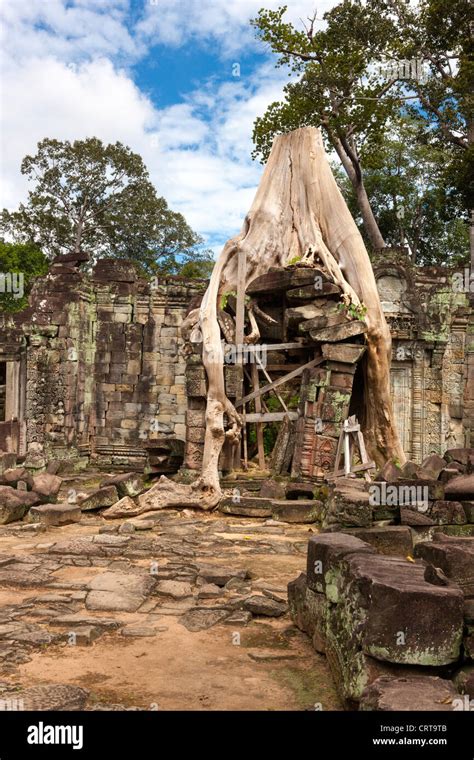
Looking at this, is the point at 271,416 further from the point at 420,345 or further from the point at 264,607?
the point at 420,345

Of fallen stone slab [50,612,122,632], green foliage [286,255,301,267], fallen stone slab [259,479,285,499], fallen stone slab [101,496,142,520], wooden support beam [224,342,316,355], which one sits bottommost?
fallen stone slab [101,496,142,520]

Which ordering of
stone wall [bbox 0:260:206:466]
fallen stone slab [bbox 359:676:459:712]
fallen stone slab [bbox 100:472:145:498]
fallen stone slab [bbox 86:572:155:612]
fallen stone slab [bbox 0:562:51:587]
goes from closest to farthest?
fallen stone slab [bbox 359:676:459:712]
fallen stone slab [bbox 86:572:155:612]
fallen stone slab [bbox 0:562:51:587]
fallen stone slab [bbox 100:472:145:498]
stone wall [bbox 0:260:206:466]

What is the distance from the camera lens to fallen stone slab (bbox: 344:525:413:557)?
614 cm

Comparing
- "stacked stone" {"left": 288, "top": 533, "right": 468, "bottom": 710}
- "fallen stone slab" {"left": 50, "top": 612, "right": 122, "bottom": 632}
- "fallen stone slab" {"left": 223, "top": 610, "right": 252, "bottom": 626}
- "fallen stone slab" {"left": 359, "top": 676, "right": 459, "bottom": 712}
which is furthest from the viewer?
"fallen stone slab" {"left": 223, "top": 610, "right": 252, "bottom": 626}

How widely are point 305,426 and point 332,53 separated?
49.6 feet

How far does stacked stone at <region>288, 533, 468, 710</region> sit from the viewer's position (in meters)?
2.99

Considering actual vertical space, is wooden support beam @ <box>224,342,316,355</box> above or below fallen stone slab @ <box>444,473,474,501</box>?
above

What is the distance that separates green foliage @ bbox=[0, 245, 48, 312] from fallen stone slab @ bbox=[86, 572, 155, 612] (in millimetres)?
23346

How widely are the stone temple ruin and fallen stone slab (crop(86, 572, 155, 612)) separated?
24 millimetres

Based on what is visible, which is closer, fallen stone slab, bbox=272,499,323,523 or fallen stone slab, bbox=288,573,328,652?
fallen stone slab, bbox=288,573,328,652

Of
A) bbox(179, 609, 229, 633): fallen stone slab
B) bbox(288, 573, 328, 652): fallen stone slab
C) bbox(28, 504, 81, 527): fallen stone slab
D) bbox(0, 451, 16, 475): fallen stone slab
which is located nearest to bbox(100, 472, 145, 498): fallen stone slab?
bbox(28, 504, 81, 527): fallen stone slab

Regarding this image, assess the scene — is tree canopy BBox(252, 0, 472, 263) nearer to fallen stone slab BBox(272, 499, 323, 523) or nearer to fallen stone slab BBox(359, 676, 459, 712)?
fallen stone slab BBox(272, 499, 323, 523)

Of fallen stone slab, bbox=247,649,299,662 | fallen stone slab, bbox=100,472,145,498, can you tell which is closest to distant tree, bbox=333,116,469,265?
fallen stone slab, bbox=100,472,145,498

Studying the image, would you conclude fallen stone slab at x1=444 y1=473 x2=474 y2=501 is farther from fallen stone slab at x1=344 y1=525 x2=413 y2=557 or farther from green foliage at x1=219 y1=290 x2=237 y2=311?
green foliage at x1=219 y1=290 x2=237 y2=311
